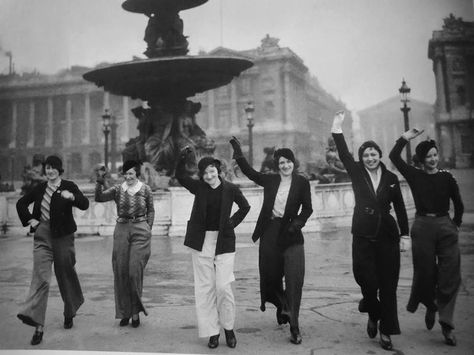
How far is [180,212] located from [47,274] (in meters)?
4.95

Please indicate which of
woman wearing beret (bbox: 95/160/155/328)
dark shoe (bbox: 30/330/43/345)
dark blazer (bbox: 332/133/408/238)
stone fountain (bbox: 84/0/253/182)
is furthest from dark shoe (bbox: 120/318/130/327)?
stone fountain (bbox: 84/0/253/182)

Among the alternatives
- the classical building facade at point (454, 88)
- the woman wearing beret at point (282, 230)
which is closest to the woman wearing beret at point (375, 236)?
the woman wearing beret at point (282, 230)

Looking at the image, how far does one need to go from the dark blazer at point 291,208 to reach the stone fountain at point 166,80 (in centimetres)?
573

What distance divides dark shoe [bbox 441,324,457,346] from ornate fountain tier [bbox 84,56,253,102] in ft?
22.6

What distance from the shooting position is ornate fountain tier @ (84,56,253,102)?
353 inches

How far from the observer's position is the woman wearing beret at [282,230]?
3.48 metres

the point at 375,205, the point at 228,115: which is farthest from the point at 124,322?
the point at 228,115

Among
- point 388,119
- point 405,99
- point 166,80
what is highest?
point 166,80

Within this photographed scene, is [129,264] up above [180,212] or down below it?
below

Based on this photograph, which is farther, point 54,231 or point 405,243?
point 54,231

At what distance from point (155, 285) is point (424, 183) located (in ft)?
9.99

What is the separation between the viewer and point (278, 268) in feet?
11.7

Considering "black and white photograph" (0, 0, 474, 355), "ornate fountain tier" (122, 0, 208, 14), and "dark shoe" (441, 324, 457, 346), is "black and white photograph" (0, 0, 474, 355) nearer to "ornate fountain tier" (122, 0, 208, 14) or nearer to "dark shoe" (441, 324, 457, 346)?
"dark shoe" (441, 324, 457, 346)

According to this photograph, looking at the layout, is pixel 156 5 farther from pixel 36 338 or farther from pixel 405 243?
pixel 405 243
